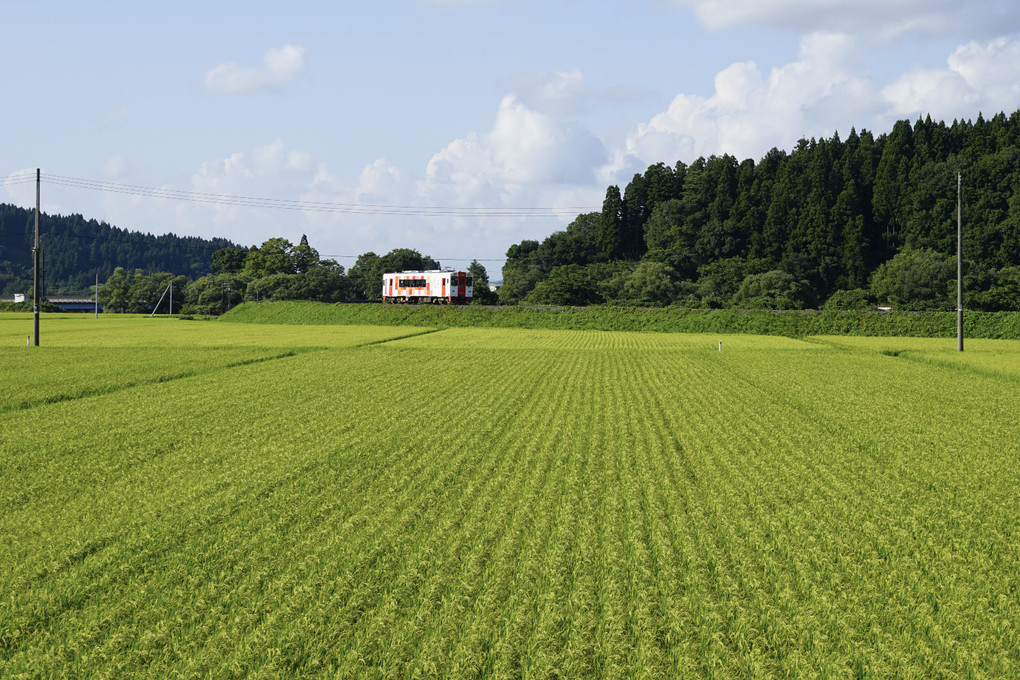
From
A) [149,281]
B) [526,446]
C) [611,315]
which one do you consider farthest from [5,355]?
[149,281]

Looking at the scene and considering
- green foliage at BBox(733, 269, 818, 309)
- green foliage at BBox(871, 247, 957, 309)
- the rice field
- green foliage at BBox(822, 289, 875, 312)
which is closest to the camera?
the rice field

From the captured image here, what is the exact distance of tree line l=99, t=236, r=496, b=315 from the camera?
10881cm

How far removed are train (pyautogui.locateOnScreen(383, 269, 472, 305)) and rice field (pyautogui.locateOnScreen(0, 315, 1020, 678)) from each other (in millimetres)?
59229

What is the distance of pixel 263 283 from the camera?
361 feet

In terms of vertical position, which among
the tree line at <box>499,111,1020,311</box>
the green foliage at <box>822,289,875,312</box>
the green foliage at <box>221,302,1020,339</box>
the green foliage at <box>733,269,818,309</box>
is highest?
the tree line at <box>499,111,1020,311</box>

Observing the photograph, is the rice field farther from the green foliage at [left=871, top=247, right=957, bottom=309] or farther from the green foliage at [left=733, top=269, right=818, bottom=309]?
the green foliage at [left=871, top=247, right=957, bottom=309]

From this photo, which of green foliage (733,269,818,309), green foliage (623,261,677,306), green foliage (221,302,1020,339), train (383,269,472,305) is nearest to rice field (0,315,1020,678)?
green foliage (221,302,1020,339)

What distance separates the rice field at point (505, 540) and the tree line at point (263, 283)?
3081 inches

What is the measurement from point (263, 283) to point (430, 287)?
132 ft

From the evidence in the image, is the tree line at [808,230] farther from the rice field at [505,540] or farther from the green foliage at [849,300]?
the rice field at [505,540]

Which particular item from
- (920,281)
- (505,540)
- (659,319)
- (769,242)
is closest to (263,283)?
(659,319)

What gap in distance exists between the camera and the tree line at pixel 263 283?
108812 mm

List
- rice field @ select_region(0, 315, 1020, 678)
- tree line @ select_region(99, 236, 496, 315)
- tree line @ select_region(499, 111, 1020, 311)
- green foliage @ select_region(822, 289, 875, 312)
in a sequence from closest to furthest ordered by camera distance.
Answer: rice field @ select_region(0, 315, 1020, 678) < green foliage @ select_region(822, 289, 875, 312) < tree line @ select_region(499, 111, 1020, 311) < tree line @ select_region(99, 236, 496, 315)

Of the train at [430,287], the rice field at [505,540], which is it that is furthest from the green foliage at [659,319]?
the rice field at [505,540]
